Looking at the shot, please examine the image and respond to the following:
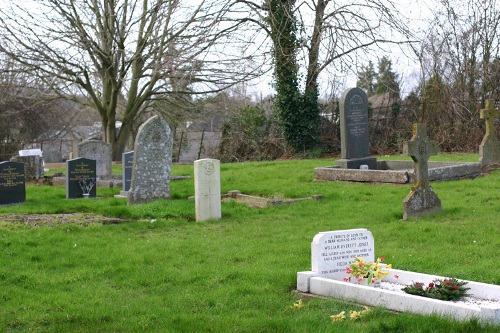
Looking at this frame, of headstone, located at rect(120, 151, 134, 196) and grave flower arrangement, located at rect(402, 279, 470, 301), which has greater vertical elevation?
headstone, located at rect(120, 151, 134, 196)

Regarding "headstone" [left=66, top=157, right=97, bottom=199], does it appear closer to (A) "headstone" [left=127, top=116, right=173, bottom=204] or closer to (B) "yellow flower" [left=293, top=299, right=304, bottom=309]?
(A) "headstone" [left=127, top=116, right=173, bottom=204]

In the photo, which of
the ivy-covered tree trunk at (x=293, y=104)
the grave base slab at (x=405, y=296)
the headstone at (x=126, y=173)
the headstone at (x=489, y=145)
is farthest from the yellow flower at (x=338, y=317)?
the ivy-covered tree trunk at (x=293, y=104)

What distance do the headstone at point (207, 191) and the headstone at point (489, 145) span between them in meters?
7.76

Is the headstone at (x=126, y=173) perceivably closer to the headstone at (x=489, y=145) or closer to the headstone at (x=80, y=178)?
the headstone at (x=80, y=178)

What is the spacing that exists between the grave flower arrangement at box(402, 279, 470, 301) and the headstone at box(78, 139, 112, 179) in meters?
15.6

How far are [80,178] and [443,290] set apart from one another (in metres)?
12.1

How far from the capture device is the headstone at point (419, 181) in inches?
476

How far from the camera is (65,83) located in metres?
29.0

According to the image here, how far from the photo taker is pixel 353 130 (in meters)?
18.4

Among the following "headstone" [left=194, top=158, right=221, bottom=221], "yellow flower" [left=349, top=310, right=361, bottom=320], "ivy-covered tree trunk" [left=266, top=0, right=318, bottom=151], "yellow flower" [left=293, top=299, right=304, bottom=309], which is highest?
"ivy-covered tree trunk" [left=266, top=0, right=318, bottom=151]

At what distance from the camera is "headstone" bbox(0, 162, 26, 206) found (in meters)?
15.8

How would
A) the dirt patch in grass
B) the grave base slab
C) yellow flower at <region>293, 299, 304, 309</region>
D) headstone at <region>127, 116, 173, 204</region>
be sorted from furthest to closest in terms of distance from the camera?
headstone at <region>127, 116, 173, 204</region>, the dirt patch in grass, yellow flower at <region>293, 299, 304, 309</region>, the grave base slab

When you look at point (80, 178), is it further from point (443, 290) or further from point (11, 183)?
point (443, 290)

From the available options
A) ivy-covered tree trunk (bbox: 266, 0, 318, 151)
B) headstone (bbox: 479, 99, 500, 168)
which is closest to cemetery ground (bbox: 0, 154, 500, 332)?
headstone (bbox: 479, 99, 500, 168)
